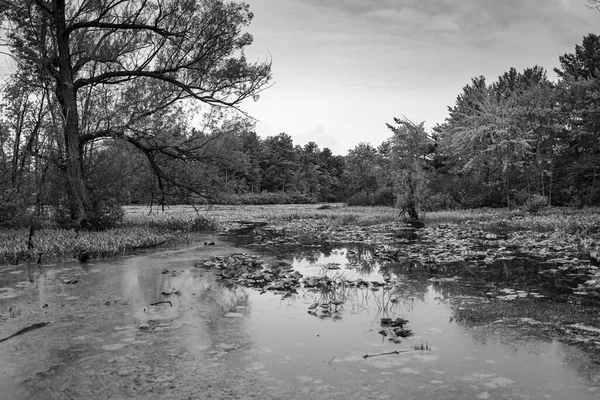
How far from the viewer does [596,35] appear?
36438mm

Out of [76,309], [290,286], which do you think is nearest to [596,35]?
[290,286]

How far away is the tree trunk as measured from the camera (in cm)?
1554

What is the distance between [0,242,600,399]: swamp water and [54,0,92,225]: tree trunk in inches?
325

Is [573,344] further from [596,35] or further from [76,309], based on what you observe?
[596,35]

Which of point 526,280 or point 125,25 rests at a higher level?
point 125,25

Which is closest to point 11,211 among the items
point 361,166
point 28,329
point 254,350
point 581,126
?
point 28,329

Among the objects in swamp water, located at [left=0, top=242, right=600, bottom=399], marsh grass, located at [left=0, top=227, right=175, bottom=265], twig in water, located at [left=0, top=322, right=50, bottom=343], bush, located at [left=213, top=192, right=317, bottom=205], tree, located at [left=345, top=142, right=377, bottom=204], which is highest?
tree, located at [left=345, top=142, right=377, bottom=204]

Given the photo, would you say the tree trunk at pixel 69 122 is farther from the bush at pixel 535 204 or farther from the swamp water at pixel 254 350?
the bush at pixel 535 204

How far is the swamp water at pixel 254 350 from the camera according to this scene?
404 centimetres

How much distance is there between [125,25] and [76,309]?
12066 mm

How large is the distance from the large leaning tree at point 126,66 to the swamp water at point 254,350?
9.64 metres

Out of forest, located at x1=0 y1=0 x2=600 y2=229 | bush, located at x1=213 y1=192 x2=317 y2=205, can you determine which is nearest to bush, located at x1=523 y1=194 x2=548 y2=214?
forest, located at x1=0 y1=0 x2=600 y2=229

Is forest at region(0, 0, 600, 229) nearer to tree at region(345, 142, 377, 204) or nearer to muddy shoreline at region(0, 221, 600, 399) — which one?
muddy shoreline at region(0, 221, 600, 399)

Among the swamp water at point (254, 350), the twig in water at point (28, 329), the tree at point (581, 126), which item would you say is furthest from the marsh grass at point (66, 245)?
the tree at point (581, 126)
